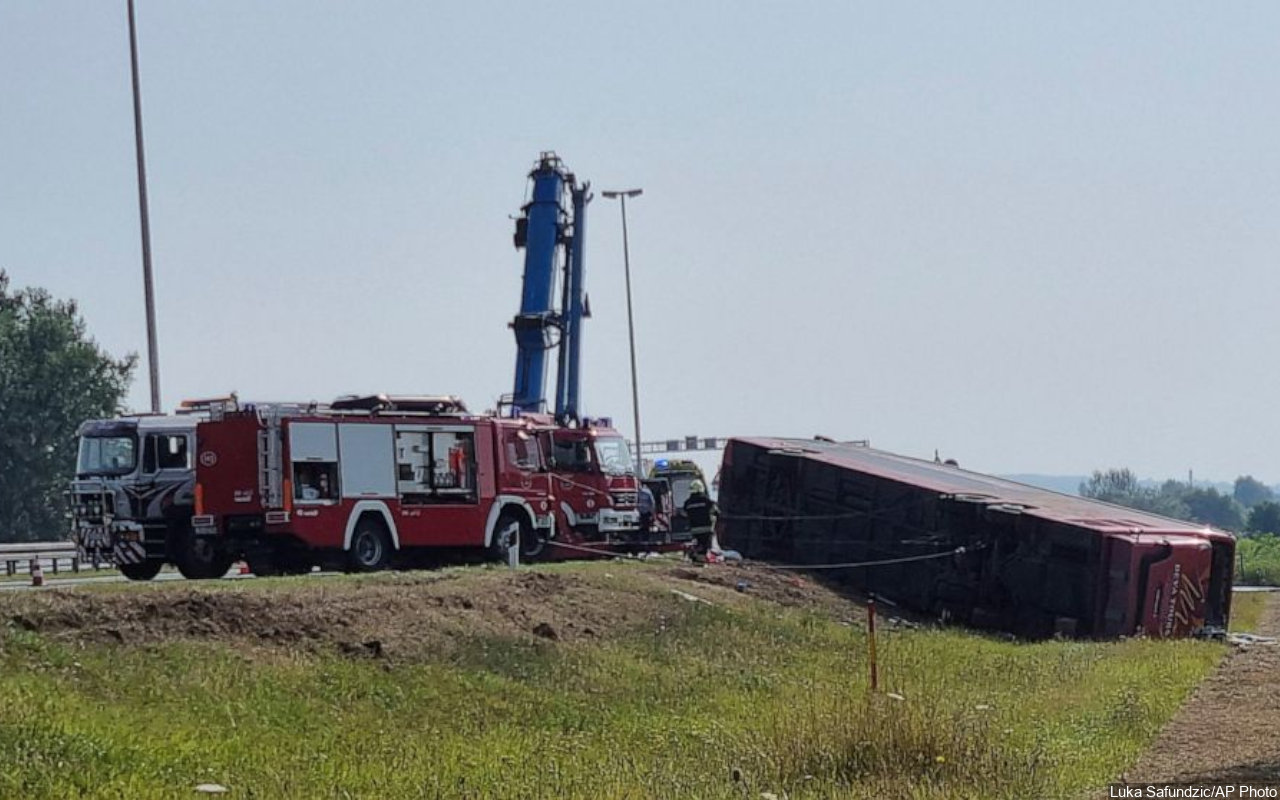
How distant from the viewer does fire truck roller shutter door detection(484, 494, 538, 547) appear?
2541 centimetres

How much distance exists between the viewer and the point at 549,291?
3944cm

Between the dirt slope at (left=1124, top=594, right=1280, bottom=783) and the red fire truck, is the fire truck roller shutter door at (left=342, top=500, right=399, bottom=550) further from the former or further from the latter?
the dirt slope at (left=1124, top=594, right=1280, bottom=783)

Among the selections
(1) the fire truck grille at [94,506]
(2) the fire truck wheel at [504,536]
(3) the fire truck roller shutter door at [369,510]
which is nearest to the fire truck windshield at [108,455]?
(1) the fire truck grille at [94,506]

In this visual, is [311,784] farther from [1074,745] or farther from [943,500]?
[943,500]

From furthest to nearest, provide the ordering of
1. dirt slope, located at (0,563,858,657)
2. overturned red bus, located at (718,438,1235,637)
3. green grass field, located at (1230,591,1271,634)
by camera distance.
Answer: green grass field, located at (1230,591,1271,634), overturned red bus, located at (718,438,1235,637), dirt slope, located at (0,563,858,657)

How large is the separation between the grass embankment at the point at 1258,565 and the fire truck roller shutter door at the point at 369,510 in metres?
29.9

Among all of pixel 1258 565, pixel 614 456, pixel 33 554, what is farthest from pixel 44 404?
pixel 1258 565

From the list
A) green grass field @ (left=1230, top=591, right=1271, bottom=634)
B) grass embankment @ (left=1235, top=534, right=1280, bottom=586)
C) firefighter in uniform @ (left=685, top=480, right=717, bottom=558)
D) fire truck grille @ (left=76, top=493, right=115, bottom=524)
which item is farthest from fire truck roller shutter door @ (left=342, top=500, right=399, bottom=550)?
grass embankment @ (left=1235, top=534, right=1280, bottom=586)

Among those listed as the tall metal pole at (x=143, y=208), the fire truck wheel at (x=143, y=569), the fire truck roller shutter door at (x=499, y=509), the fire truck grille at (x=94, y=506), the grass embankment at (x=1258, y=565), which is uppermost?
the tall metal pole at (x=143, y=208)

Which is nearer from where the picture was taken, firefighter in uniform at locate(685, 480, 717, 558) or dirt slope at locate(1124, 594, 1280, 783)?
dirt slope at locate(1124, 594, 1280, 783)

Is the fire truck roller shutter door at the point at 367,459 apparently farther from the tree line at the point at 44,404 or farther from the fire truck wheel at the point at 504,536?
the tree line at the point at 44,404

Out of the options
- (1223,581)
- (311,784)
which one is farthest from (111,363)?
(311,784)

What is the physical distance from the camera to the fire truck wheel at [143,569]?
22734 mm

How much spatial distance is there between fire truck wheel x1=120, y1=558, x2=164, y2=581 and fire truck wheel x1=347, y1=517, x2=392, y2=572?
2.45 m
